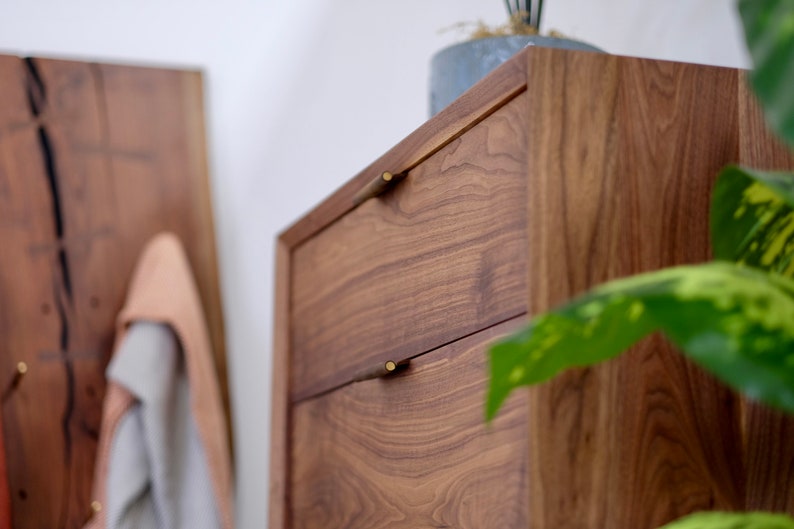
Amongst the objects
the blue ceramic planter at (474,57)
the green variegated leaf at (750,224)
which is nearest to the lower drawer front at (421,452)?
the green variegated leaf at (750,224)

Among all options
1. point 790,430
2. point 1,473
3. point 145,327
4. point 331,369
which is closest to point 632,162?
point 790,430

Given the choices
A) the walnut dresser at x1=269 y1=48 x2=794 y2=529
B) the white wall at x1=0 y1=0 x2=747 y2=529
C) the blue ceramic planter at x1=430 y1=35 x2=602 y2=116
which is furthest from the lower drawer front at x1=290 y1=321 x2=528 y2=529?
the white wall at x1=0 y1=0 x2=747 y2=529

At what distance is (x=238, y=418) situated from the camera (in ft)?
6.54

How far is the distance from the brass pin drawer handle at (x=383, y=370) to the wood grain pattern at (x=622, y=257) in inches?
10.6

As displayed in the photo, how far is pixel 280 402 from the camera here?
138 cm

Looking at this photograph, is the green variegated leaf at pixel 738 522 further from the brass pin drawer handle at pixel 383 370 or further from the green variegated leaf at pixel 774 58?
the brass pin drawer handle at pixel 383 370

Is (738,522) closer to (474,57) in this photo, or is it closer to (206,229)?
(474,57)

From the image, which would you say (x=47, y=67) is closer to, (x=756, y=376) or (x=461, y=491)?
(x=461, y=491)

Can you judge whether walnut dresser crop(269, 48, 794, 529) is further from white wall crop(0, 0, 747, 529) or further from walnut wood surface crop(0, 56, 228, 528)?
walnut wood surface crop(0, 56, 228, 528)

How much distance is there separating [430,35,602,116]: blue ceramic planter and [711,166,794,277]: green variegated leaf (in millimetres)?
383

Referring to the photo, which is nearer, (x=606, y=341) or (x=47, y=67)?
(x=606, y=341)

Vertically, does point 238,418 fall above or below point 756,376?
above

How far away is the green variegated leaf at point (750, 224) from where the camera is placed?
2.08 ft

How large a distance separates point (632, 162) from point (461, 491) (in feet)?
1.03
